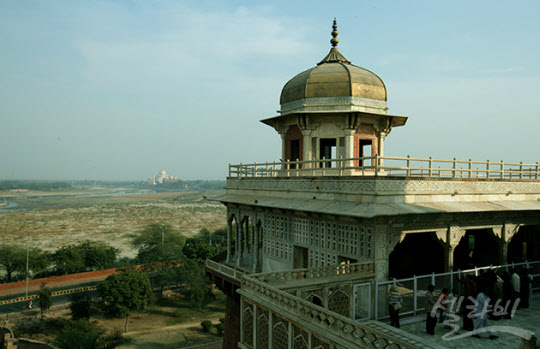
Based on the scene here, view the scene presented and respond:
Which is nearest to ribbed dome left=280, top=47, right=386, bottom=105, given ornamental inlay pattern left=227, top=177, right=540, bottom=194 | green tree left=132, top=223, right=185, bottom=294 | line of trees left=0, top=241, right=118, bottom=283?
ornamental inlay pattern left=227, top=177, right=540, bottom=194

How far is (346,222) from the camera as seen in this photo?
1213 centimetres

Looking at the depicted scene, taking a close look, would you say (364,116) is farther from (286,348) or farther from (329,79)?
(286,348)

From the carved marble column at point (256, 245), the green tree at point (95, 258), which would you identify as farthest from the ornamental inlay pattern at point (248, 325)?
the green tree at point (95, 258)

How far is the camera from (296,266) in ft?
47.9

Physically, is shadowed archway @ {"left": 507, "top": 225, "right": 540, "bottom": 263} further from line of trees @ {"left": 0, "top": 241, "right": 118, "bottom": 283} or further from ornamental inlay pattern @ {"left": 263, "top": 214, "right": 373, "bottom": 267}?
line of trees @ {"left": 0, "top": 241, "right": 118, "bottom": 283}

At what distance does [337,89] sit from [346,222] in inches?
306

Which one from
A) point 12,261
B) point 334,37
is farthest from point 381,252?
point 12,261

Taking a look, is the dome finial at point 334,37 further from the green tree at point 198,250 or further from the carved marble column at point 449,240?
the green tree at point 198,250

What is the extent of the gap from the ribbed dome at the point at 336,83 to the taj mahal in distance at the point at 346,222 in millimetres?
51

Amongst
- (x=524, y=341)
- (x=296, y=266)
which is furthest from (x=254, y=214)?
(x=524, y=341)

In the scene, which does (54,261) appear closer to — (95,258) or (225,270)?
(95,258)

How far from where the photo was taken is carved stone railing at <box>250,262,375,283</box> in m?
10.3

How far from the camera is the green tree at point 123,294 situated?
32.5 metres

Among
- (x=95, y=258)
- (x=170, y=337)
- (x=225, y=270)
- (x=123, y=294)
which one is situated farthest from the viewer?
(x=95, y=258)
